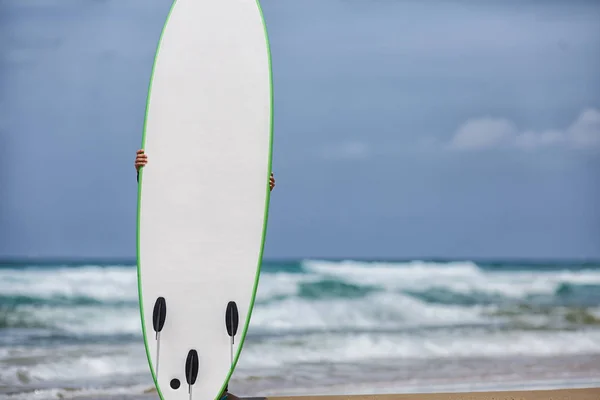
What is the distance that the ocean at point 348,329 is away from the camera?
183 inches

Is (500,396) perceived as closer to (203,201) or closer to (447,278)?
(203,201)

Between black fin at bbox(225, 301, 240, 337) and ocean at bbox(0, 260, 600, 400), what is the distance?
148cm

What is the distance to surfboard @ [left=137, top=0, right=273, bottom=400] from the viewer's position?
304 cm

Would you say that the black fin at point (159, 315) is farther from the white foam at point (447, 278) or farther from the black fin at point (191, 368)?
the white foam at point (447, 278)

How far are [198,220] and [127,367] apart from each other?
2309 mm

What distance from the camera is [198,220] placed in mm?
3107

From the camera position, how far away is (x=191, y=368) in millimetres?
2992

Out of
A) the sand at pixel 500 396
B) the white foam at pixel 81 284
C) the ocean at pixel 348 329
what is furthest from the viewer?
the white foam at pixel 81 284

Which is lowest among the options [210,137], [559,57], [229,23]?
[210,137]

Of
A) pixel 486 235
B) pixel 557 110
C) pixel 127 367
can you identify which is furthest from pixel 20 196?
pixel 557 110

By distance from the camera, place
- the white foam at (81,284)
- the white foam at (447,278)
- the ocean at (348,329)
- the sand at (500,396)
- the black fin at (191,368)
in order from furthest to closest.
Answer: the white foam at (447,278), the white foam at (81,284), the ocean at (348,329), the sand at (500,396), the black fin at (191,368)

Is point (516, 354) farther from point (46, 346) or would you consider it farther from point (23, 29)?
point (23, 29)

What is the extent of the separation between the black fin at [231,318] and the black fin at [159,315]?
10.2 inches

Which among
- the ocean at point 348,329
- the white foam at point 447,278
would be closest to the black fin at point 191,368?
the ocean at point 348,329
